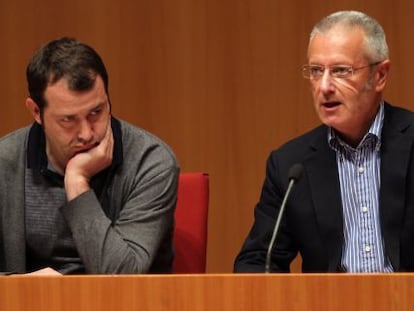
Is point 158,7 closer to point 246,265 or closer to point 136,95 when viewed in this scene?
point 136,95

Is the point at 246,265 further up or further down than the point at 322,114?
further down

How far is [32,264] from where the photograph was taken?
8.86 feet

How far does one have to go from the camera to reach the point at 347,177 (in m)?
2.71

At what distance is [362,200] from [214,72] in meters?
1.16

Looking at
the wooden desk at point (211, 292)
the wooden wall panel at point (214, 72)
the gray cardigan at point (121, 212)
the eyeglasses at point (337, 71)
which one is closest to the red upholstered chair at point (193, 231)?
the gray cardigan at point (121, 212)

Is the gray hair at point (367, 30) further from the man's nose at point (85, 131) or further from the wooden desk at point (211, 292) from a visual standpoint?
the wooden desk at point (211, 292)

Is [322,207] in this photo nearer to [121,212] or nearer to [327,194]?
[327,194]

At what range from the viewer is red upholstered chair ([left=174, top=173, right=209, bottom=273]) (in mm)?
2768

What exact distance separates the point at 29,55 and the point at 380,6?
132cm

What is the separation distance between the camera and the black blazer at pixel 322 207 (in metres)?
2.61

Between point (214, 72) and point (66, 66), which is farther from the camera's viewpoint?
point (214, 72)

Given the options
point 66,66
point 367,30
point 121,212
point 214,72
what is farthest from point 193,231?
point 214,72

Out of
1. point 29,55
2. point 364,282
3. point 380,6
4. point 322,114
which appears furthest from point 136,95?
point 364,282

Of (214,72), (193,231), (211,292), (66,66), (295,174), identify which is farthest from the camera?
(214,72)
